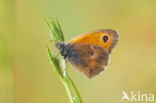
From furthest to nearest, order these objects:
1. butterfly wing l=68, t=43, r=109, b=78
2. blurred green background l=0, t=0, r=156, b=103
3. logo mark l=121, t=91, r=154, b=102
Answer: blurred green background l=0, t=0, r=156, b=103
logo mark l=121, t=91, r=154, b=102
butterfly wing l=68, t=43, r=109, b=78

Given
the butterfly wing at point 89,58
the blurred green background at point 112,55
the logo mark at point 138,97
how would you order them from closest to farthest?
the butterfly wing at point 89,58 < the logo mark at point 138,97 < the blurred green background at point 112,55

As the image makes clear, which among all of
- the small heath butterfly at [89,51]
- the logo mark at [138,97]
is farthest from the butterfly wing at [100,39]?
the logo mark at [138,97]

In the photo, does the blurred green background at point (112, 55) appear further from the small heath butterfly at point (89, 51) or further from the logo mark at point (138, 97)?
the small heath butterfly at point (89, 51)

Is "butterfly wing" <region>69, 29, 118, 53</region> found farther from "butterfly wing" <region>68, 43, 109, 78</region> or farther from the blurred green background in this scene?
the blurred green background

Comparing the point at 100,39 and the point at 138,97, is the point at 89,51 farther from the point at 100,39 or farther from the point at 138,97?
the point at 138,97

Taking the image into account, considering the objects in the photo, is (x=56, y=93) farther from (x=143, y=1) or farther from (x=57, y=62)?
(x=57, y=62)

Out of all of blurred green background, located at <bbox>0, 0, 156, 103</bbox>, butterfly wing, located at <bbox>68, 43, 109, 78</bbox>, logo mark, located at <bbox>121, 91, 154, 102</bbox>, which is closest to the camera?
butterfly wing, located at <bbox>68, 43, 109, 78</bbox>

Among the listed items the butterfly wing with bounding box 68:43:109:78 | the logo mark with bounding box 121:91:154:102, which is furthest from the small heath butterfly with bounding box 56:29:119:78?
the logo mark with bounding box 121:91:154:102

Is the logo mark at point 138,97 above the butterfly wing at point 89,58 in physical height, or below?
below

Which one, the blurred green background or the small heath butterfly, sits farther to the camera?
the blurred green background
